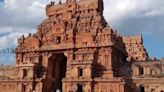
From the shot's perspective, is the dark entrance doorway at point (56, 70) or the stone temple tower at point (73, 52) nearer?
the stone temple tower at point (73, 52)

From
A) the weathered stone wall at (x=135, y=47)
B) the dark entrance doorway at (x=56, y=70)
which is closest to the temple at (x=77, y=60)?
the dark entrance doorway at (x=56, y=70)

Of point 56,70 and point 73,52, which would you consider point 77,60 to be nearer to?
point 73,52

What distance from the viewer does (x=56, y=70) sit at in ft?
165

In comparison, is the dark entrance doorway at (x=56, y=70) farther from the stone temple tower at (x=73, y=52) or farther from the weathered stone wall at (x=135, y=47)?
the weathered stone wall at (x=135, y=47)

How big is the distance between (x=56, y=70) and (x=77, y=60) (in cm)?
659

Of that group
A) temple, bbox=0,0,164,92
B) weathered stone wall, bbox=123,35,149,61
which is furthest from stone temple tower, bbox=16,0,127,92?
weathered stone wall, bbox=123,35,149,61

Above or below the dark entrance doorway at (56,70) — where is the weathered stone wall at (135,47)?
above

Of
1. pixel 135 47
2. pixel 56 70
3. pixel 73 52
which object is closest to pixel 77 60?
pixel 73 52

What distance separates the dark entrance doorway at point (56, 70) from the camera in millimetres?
48656

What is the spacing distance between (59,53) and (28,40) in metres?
6.15

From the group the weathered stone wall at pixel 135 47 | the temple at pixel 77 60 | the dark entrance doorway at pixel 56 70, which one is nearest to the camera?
the temple at pixel 77 60

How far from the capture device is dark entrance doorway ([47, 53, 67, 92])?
160 ft

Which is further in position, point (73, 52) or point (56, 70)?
point (56, 70)

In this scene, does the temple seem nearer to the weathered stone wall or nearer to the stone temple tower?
the stone temple tower
